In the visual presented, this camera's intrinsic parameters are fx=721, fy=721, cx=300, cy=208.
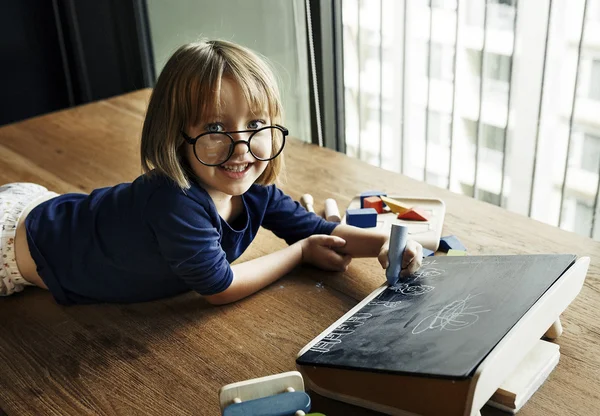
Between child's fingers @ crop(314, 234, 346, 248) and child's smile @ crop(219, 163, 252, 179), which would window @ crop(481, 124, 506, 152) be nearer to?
child's fingers @ crop(314, 234, 346, 248)

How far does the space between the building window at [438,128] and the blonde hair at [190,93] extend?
3.26ft

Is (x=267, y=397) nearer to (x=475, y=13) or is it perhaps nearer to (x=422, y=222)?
(x=422, y=222)

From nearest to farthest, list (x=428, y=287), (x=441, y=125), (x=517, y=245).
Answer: (x=428, y=287) < (x=517, y=245) < (x=441, y=125)

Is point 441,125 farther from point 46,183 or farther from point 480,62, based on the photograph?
point 46,183

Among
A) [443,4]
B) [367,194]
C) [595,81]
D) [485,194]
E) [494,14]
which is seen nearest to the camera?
[367,194]

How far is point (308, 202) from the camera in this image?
5.22 ft

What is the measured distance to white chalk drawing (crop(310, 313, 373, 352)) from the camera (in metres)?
1.00

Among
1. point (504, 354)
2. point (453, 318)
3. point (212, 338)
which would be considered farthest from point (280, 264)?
point (504, 354)

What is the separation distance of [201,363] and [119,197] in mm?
341

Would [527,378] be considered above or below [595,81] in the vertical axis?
below

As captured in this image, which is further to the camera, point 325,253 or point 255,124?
point 325,253

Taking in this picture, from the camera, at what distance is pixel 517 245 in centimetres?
141

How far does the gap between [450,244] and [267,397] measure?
0.60 m

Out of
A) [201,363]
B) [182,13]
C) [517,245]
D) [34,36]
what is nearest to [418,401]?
[201,363]
